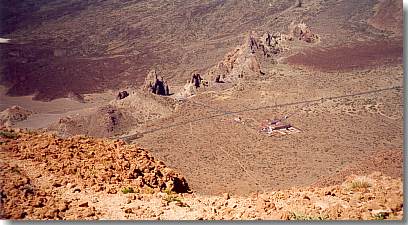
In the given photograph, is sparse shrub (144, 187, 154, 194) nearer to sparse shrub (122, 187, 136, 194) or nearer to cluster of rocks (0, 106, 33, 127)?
sparse shrub (122, 187, 136, 194)

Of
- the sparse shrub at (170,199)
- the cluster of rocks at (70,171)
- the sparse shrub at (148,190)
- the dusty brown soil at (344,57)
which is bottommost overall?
the sparse shrub at (170,199)

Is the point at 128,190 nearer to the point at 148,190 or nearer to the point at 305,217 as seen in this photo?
the point at 148,190

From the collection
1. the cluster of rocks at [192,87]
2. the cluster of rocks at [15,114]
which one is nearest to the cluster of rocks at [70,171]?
the cluster of rocks at [15,114]

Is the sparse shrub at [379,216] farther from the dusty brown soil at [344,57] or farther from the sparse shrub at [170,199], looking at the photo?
the dusty brown soil at [344,57]

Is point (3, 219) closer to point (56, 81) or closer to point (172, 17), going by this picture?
point (56, 81)

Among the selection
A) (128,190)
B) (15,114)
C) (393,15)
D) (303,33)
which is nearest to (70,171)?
(128,190)

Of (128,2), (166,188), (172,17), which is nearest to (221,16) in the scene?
(172,17)
